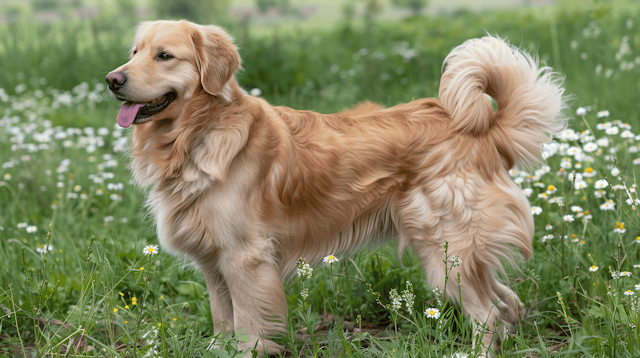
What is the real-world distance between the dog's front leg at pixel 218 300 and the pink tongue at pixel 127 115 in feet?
3.07

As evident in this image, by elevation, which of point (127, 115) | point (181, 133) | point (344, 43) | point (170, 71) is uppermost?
point (170, 71)

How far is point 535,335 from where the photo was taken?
315cm

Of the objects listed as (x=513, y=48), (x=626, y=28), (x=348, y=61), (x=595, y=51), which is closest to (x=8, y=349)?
(x=513, y=48)

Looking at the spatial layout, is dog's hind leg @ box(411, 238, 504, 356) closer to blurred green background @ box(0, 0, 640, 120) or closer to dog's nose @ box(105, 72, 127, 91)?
dog's nose @ box(105, 72, 127, 91)

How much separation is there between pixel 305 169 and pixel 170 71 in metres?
0.89

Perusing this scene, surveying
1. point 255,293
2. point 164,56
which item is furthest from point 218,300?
point 164,56

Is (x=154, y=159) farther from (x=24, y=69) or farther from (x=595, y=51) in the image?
(x=24, y=69)

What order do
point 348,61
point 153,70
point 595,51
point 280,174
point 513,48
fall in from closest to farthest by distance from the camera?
point 153,70 < point 280,174 < point 513,48 < point 595,51 < point 348,61

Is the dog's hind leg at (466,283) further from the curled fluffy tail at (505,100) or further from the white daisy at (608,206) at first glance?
the white daisy at (608,206)

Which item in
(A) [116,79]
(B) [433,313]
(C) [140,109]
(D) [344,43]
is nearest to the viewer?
(B) [433,313]

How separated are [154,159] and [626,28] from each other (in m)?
7.30

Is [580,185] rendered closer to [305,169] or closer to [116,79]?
[305,169]

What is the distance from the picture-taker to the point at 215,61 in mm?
2951

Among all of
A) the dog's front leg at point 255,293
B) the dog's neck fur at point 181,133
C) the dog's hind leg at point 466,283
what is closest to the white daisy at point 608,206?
the dog's hind leg at point 466,283
